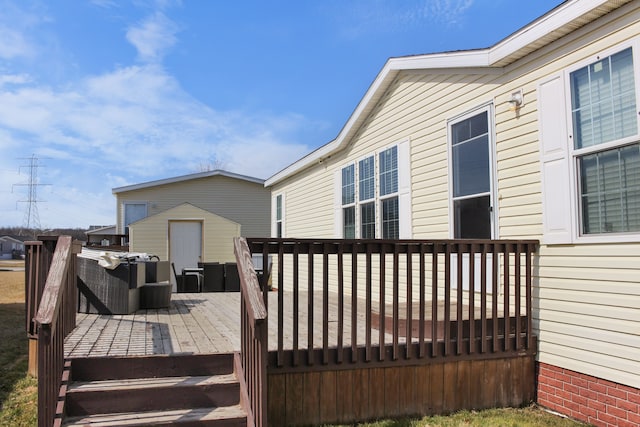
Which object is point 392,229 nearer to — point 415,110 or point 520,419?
point 415,110

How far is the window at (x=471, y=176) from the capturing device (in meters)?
4.90

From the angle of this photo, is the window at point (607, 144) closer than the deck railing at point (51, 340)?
No

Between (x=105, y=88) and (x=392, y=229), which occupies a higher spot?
(x=105, y=88)

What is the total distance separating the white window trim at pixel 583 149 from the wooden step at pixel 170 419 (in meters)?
2.88

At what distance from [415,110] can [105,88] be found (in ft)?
39.1

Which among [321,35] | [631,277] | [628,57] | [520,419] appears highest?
[321,35]

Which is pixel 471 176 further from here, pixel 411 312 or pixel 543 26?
pixel 411 312

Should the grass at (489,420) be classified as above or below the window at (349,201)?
below

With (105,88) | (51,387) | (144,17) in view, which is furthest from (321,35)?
(51,387)

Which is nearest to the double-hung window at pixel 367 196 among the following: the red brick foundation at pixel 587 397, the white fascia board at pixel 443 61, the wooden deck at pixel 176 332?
the wooden deck at pixel 176 332

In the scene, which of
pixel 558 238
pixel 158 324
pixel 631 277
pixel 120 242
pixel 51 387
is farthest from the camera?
pixel 120 242

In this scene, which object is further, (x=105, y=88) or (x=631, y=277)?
(x=105, y=88)

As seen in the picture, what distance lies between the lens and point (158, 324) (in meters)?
5.31

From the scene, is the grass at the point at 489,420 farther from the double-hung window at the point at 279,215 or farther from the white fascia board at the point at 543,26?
the double-hung window at the point at 279,215
